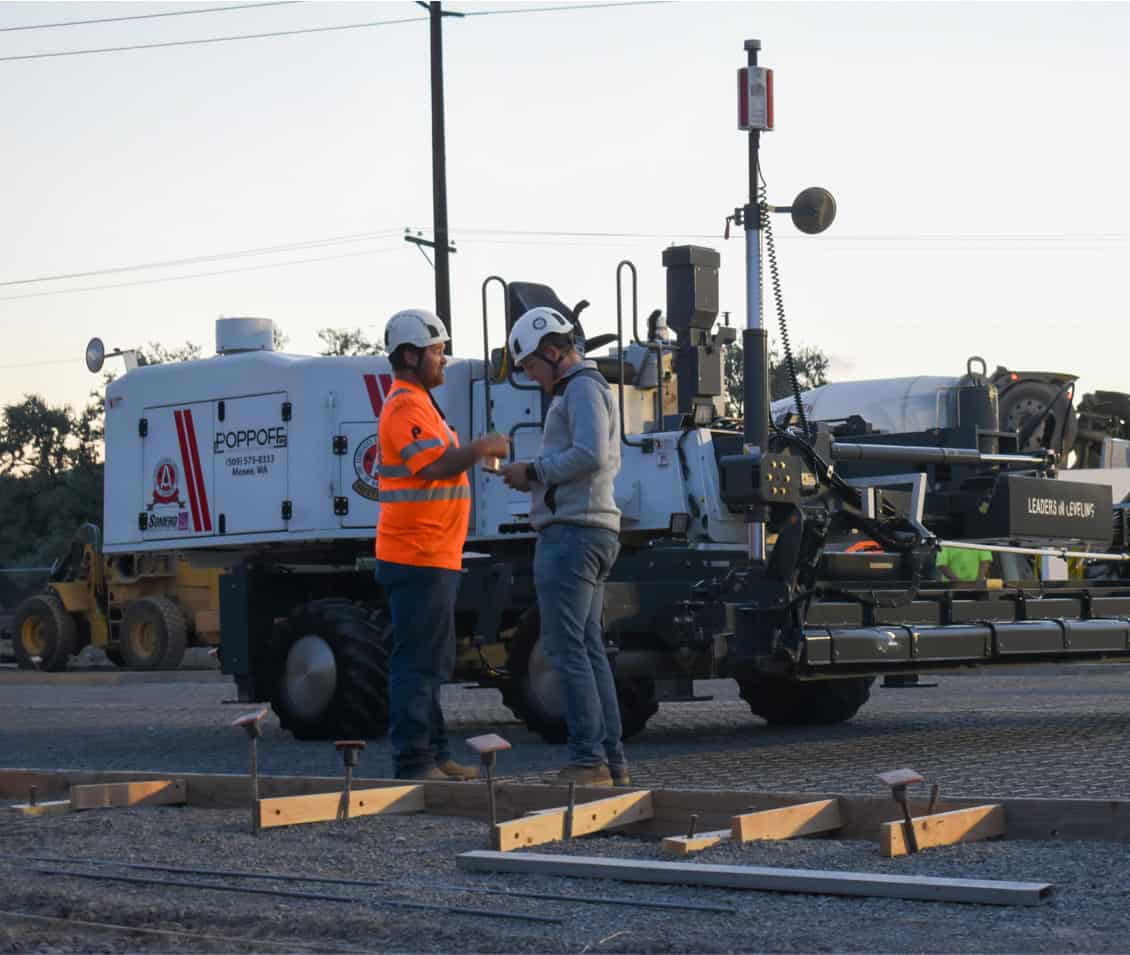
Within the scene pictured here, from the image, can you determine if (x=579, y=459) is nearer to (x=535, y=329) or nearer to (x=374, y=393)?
(x=535, y=329)

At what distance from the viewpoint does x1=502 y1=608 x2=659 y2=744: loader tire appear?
12055mm

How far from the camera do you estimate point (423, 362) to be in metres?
9.38

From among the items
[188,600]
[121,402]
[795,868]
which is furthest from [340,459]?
[188,600]

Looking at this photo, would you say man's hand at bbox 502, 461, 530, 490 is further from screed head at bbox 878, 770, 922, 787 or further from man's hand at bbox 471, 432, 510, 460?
screed head at bbox 878, 770, 922, 787

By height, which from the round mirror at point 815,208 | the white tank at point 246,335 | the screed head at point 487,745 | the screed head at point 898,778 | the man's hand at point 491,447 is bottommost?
the screed head at point 898,778

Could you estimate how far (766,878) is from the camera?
5855mm

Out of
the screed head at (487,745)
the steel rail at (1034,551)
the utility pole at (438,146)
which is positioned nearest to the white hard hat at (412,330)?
the screed head at (487,745)

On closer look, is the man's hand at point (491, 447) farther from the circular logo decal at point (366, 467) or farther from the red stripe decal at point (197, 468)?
the red stripe decal at point (197, 468)

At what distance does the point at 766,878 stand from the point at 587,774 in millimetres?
2515

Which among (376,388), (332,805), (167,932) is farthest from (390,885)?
(376,388)

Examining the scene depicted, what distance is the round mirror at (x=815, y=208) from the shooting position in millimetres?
11891

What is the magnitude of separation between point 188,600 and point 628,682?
16.5 m

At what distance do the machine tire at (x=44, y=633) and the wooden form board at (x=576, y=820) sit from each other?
22665 mm

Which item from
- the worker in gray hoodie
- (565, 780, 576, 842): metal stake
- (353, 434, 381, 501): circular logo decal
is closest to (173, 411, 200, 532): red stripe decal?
(353, 434, 381, 501): circular logo decal
